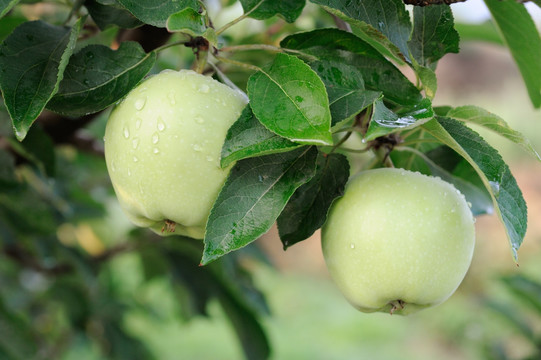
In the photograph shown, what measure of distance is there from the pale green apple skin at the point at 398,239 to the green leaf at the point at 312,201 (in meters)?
0.02

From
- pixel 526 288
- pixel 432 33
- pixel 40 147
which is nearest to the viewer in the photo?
pixel 432 33

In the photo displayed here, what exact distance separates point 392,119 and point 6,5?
307 millimetres

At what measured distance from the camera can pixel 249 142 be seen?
443 mm

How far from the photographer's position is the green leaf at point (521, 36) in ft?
1.99

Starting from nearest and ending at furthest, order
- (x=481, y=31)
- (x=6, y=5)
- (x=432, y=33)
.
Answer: (x=6, y=5) < (x=432, y=33) < (x=481, y=31)

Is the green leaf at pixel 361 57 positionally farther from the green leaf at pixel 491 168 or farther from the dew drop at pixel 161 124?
the dew drop at pixel 161 124

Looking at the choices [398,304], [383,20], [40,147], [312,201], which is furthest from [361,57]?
[40,147]

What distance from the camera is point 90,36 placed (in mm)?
724

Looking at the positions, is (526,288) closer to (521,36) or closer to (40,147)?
(521,36)

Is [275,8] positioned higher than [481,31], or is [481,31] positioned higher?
[275,8]

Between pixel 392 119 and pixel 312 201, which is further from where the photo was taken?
pixel 312 201

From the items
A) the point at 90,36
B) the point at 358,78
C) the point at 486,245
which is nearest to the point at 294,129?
the point at 358,78

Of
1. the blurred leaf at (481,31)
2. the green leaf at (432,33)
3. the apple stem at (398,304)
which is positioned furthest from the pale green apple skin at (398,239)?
the blurred leaf at (481,31)

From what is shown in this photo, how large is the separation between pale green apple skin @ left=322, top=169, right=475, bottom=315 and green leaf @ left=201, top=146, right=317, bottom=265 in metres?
0.09
